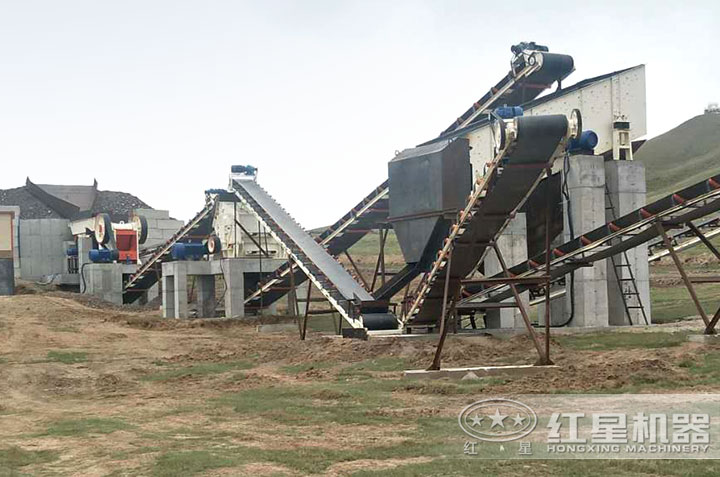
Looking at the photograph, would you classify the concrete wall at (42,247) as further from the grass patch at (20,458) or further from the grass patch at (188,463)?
the grass patch at (188,463)

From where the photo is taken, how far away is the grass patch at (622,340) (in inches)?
1064

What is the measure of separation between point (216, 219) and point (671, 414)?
132ft

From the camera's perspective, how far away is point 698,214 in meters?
26.9

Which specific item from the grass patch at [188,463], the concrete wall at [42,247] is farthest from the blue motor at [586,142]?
the concrete wall at [42,247]

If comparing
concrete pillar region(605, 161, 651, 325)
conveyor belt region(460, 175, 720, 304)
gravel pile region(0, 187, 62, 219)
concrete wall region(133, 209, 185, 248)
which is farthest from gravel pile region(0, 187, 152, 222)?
conveyor belt region(460, 175, 720, 304)

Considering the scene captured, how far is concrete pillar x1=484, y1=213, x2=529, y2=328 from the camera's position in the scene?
120ft

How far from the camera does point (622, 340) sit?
29000mm

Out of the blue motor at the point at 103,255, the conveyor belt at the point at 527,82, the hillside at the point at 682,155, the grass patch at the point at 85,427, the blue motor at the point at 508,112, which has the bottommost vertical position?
the grass patch at the point at 85,427

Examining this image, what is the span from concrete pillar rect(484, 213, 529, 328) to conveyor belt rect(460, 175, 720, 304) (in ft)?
15.7

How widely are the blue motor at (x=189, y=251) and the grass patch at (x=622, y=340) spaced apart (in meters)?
27.6

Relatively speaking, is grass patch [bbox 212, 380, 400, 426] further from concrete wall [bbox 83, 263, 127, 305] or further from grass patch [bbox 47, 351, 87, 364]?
concrete wall [bbox 83, 263, 127, 305]

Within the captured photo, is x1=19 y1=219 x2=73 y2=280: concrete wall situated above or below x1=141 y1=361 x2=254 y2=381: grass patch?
above

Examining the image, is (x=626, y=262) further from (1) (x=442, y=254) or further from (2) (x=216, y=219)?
(2) (x=216, y=219)

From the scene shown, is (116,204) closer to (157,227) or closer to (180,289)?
(157,227)
